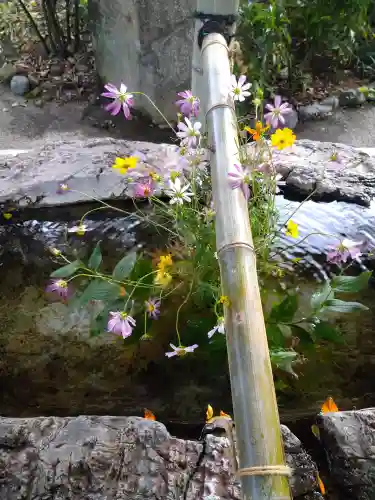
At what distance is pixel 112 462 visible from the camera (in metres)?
0.99

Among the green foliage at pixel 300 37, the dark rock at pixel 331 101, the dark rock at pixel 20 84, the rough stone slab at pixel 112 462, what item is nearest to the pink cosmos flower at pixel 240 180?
the rough stone slab at pixel 112 462

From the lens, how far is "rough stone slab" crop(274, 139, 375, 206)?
1.57m

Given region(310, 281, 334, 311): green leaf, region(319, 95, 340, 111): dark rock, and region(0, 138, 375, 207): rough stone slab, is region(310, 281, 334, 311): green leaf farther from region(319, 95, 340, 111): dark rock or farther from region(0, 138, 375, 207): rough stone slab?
region(319, 95, 340, 111): dark rock

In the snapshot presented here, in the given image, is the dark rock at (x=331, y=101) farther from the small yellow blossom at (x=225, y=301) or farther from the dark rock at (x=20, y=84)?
the small yellow blossom at (x=225, y=301)

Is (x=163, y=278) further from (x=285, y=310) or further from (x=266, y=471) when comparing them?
(x=266, y=471)

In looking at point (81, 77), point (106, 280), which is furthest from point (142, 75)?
point (106, 280)

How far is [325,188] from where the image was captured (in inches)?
61.7

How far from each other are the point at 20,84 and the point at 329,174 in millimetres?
3180

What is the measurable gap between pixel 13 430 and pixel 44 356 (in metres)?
0.39

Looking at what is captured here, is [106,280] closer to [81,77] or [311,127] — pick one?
Result: [311,127]

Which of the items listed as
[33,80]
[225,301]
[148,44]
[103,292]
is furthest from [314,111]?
[225,301]

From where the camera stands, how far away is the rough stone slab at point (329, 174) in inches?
61.8

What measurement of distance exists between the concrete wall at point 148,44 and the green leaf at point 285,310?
2.49 metres

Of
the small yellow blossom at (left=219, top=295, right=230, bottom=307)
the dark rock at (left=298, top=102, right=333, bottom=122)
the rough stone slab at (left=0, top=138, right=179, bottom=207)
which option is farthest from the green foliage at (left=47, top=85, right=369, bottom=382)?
the dark rock at (left=298, top=102, right=333, bottom=122)
